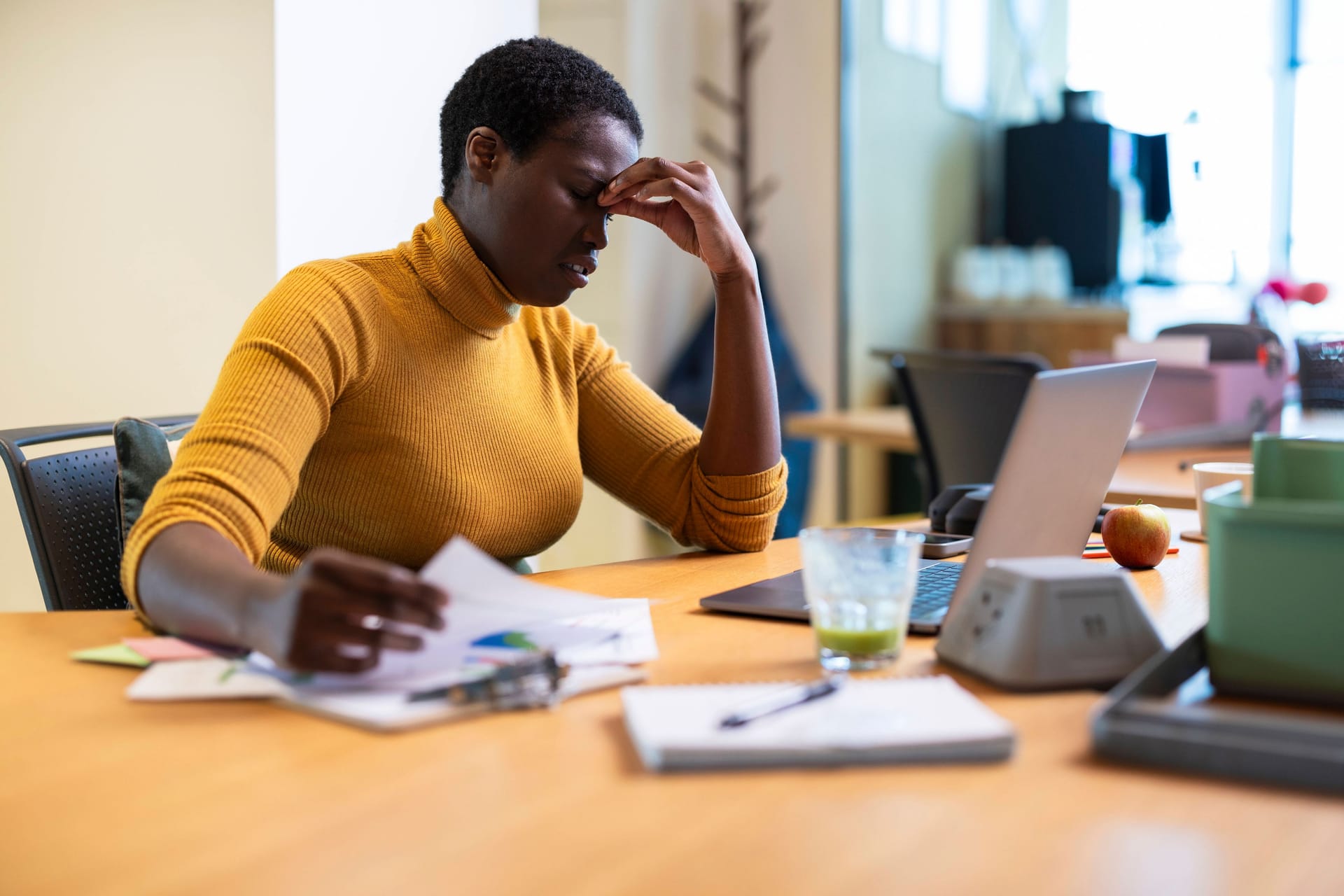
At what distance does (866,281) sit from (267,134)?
2471 mm

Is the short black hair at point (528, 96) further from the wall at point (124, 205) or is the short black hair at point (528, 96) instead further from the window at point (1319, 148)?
the window at point (1319, 148)

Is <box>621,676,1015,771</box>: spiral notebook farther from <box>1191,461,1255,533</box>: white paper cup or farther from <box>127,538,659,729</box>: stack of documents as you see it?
<box>1191,461,1255,533</box>: white paper cup

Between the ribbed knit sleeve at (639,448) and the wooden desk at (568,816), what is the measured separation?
729 millimetres

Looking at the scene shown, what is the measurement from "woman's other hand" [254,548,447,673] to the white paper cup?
3.53 feet

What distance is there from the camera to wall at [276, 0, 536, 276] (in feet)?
8.07

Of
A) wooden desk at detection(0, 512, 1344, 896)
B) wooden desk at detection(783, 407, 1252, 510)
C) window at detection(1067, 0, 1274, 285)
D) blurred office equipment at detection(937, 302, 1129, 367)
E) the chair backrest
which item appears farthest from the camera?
window at detection(1067, 0, 1274, 285)

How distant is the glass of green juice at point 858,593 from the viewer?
0.92 metres

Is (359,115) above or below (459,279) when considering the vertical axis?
above

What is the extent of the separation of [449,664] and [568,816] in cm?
23

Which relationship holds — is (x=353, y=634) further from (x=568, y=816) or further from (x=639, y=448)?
(x=639, y=448)

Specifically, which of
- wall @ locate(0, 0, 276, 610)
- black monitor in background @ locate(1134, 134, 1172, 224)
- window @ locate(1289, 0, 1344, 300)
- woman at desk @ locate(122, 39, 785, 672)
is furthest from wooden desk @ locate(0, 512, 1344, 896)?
window @ locate(1289, 0, 1344, 300)

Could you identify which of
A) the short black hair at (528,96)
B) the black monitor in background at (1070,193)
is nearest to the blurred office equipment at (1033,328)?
the black monitor in background at (1070,193)

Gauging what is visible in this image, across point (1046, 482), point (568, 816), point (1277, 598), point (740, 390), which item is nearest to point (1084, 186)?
point (740, 390)

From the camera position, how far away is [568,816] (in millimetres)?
681
